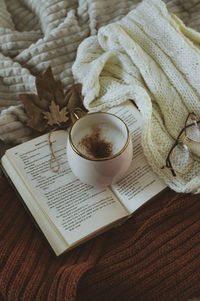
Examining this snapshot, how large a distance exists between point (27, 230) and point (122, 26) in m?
0.49

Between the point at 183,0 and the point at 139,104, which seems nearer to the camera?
the point at 139,104

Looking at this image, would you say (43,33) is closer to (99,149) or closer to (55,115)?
(55,115)

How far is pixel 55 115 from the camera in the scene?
0.67 metres

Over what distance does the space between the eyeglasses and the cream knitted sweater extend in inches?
0.4

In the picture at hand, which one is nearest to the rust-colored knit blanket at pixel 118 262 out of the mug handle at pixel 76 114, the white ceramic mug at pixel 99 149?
the white ceramic mug at pixel 99 149

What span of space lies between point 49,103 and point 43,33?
26cm

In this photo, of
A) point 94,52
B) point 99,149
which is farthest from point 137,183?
point 94,52

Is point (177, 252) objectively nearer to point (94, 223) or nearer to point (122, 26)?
point (94, 223)

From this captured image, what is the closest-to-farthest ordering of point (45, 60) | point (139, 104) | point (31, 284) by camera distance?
1. point (31, 284)
2. point (139, 104)
3. point (45, 60)

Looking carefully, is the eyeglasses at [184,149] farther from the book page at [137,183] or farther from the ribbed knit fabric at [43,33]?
the ribbed knit fabric at [43,33]

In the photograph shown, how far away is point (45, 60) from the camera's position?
2.56ft

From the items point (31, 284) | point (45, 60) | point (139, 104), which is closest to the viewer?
point (31, 284)

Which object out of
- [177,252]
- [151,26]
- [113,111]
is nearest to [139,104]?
[113,111]

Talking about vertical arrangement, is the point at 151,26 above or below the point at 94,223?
above
